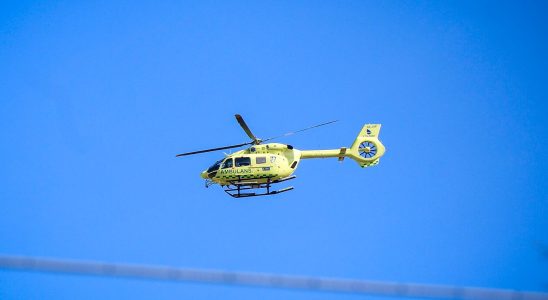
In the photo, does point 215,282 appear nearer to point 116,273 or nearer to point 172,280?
point 172,280

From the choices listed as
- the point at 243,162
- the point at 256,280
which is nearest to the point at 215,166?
the point at 243,162

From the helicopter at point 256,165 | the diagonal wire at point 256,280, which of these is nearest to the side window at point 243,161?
the helicopter at point 256,165

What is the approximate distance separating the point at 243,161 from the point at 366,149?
641cm

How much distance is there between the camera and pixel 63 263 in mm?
5398

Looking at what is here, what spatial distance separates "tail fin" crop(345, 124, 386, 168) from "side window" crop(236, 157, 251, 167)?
5.17 metres

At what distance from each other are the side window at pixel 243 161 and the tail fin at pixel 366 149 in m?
5.17

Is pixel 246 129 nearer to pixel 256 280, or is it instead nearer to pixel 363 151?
pixel 363 151

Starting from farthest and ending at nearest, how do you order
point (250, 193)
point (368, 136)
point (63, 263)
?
point (368, 136) → point (250, 193) → point (63, 263)

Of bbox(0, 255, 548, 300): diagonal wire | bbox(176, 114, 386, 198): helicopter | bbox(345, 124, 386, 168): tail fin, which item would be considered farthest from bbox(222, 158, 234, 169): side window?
bbox(0, 255, 548, 300): diagonal wire

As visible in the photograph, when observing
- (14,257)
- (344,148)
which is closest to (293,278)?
(14,257)

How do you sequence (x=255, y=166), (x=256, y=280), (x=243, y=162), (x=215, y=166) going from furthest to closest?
(x=215, y=166), (x=243, y=162), (x=255, y=166), (x=256, y=280)

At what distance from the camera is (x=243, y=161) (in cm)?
2994

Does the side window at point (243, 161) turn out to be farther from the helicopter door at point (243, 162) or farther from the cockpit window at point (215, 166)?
the cockpit window at point (215, 166)

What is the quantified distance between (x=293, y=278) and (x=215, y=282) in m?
0.71
